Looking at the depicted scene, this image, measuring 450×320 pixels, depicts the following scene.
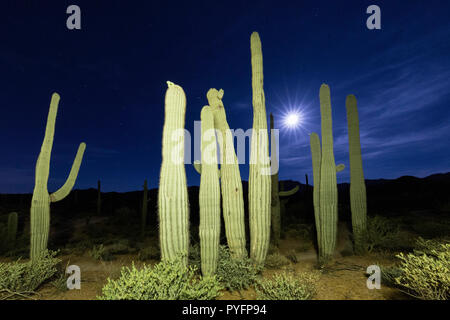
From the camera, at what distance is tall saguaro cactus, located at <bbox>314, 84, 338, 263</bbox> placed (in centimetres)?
636

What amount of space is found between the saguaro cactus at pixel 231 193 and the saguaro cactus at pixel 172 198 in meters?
1.29

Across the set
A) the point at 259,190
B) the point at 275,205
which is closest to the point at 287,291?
the point at 259,190

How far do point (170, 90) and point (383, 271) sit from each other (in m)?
6.19

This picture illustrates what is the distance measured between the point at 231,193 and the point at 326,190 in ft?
10.3

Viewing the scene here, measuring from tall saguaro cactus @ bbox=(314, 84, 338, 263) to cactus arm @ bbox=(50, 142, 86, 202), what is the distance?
8098 millimetres

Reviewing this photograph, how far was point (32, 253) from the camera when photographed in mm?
6023

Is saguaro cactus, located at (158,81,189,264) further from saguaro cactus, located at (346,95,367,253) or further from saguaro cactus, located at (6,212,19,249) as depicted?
saguaro cactus, located at (6,212,19,249)

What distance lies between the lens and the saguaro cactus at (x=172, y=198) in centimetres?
420

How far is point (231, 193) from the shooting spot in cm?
536

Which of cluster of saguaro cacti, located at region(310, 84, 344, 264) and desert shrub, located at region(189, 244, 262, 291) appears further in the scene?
cluster of saguaro cacti, located at region(310, 84, 344, 264)

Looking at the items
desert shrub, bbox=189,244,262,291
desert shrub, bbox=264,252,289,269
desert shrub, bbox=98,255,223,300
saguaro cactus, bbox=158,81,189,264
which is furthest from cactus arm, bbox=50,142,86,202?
desert shrub, bbox=264,252,289,269
